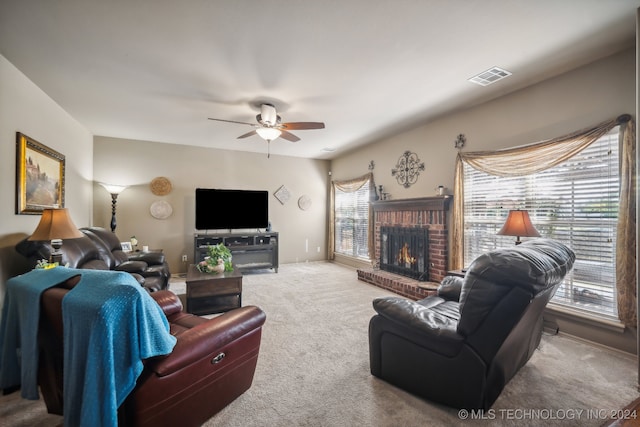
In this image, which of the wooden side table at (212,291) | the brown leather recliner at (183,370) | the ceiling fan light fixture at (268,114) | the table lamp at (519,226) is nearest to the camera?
the brown leather recliner at (183,370)

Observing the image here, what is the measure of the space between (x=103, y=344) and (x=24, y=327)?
2.08ft

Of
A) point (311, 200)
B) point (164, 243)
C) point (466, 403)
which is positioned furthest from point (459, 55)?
point (164, 243)

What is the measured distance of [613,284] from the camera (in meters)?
2.42

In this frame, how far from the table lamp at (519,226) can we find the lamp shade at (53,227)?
13.0ft

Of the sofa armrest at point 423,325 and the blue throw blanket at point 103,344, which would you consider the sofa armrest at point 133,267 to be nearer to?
the blue throw blanket at point 103,344

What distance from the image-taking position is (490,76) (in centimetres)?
274

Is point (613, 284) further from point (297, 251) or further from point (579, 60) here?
point (297, 251)

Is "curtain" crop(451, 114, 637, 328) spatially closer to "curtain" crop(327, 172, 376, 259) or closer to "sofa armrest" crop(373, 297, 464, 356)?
"sofa armrest" crop(373, 297, 464, 356)

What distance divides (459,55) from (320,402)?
2.99 meters

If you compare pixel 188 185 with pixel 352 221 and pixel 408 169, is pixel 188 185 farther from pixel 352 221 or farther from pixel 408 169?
pixel 408 169

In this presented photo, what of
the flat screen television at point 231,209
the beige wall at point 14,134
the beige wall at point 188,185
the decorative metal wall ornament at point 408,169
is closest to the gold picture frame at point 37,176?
the beige wall at point 14,134

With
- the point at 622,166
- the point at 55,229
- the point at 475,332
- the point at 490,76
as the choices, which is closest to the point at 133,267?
the point at 55,229

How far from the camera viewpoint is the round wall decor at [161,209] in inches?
207

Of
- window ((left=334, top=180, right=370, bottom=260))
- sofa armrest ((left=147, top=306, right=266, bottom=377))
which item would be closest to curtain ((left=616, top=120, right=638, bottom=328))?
sofa armrest ((left=147, top=306, right=266, bottom=377))
